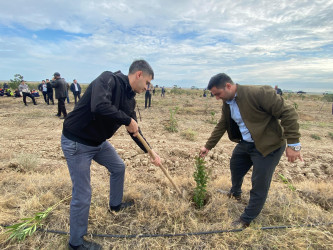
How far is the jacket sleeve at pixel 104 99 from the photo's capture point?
1.83 meters

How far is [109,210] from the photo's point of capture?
2771 mm

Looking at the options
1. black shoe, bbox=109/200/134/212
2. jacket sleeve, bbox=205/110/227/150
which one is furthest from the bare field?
jacket sleeve, bbox=205/110/227/150

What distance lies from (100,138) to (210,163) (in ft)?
11.4

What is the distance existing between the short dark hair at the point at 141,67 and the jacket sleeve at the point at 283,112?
1.20 meters

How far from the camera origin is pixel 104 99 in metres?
1.84

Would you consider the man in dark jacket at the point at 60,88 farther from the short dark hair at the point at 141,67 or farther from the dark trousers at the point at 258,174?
the dark trousers at the point at 258,174

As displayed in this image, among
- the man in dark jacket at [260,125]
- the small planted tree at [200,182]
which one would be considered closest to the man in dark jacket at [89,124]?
the man in dark jacket at [260,125]

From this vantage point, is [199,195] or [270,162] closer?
[270,162]

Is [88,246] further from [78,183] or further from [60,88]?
[60,88]

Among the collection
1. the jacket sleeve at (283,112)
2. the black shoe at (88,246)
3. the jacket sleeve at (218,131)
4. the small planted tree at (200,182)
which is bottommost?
the black shoe at (88,246)

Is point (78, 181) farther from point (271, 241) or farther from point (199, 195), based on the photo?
point (271, 241)

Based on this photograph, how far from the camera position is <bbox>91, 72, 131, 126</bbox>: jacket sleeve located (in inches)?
72.1

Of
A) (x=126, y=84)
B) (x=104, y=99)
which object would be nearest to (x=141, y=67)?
(x=126, y=84)

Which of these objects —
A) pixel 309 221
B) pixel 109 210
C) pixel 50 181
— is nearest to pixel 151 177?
pixel 109 210
